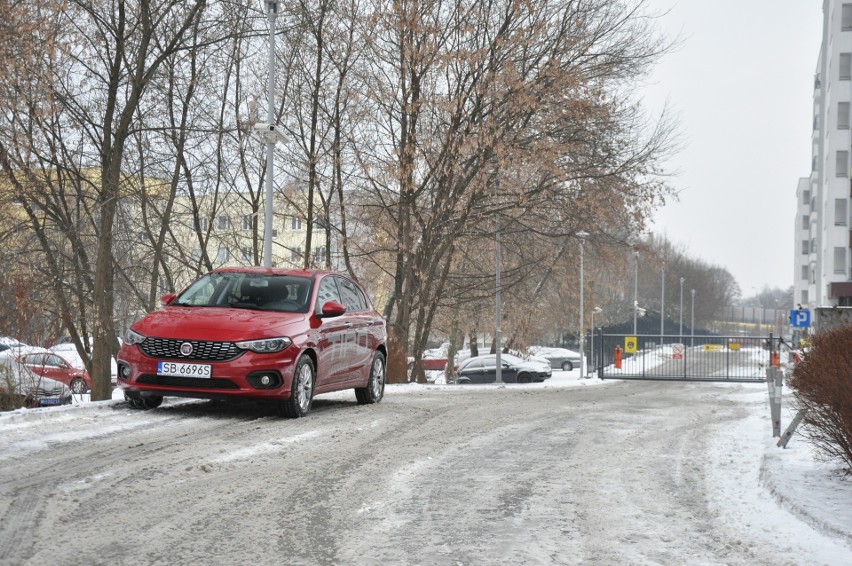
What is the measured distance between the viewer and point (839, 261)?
62844 millimetres

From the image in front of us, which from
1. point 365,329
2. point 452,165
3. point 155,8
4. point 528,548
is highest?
point 155,8

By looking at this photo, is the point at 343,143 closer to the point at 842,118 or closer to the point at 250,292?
the point at 250,292

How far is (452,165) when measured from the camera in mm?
23703

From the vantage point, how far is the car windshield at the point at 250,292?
12000 mm

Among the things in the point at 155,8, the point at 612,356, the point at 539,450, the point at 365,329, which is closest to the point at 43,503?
the point at 539,450

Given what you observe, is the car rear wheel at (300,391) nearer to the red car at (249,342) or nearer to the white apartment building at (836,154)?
the red car at (249,342)

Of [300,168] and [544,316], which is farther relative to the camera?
[544,316]

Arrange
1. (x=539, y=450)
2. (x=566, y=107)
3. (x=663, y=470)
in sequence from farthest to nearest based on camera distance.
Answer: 1. (x=566, y=107)
2. (x=539, y=450)
3. (x=663, y=470)

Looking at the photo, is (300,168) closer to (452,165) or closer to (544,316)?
(452,165)

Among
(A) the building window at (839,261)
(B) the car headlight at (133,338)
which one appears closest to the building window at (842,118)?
(A) the building window at (839,261)

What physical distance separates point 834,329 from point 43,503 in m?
6.40

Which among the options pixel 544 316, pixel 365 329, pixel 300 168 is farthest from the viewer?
pixel 544 316

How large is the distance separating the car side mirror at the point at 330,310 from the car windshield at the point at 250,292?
20cm

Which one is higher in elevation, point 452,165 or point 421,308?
point 452,165
